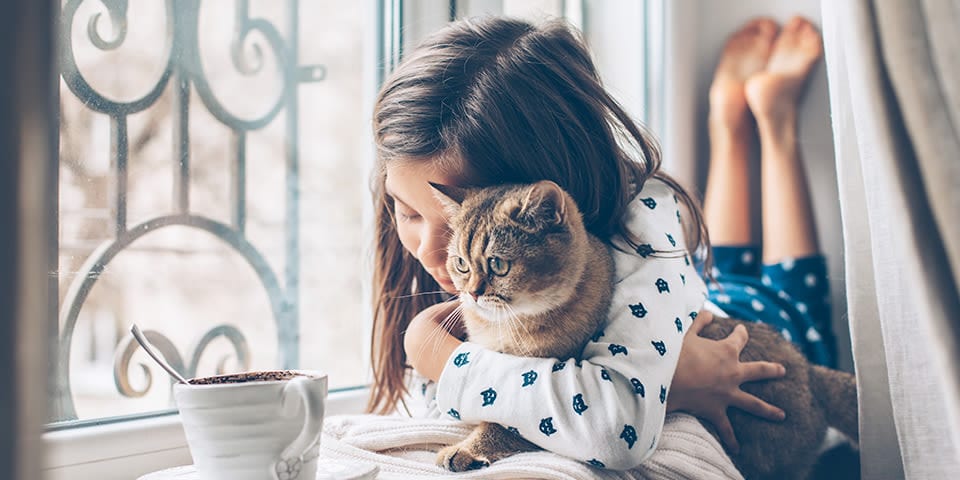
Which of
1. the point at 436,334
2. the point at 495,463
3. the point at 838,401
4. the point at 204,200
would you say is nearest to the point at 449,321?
the point at 436,334

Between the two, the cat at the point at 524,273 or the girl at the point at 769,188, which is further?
the girl at the point at 769,188

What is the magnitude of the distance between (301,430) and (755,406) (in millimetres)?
655

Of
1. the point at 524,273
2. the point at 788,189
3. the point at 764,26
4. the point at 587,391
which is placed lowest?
the point at 587,391

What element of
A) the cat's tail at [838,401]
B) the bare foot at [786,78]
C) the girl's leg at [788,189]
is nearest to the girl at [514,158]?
the cat's tail at [838,401]

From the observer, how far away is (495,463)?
82 cm

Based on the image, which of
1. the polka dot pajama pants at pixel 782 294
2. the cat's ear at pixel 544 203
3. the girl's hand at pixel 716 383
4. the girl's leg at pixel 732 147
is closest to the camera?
the cat's ear at pixel 544 203

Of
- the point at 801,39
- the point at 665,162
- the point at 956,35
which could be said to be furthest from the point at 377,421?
the point at 801,39

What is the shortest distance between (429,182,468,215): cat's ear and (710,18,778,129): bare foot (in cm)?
113

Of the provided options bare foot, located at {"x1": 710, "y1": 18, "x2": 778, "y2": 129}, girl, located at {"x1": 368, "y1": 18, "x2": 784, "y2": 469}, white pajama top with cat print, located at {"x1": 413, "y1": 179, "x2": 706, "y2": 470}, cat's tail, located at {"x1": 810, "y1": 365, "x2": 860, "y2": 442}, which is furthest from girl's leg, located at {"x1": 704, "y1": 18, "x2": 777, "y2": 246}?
white pajama top with cat print, located at {"x1": 413, "y1": 179, "x2": 706, "y2": 470}

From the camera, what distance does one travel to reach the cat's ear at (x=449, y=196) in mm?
932

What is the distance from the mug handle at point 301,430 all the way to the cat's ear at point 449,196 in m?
0.36

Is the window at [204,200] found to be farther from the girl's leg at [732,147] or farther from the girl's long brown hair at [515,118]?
the girl's leg at [732,147]

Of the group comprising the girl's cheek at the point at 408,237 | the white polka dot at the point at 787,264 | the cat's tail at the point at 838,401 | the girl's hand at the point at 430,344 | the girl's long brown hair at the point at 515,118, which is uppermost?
the girl's long brown hair at the point at 515,118

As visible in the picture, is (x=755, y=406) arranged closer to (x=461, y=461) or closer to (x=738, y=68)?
(x=461, y=461)
